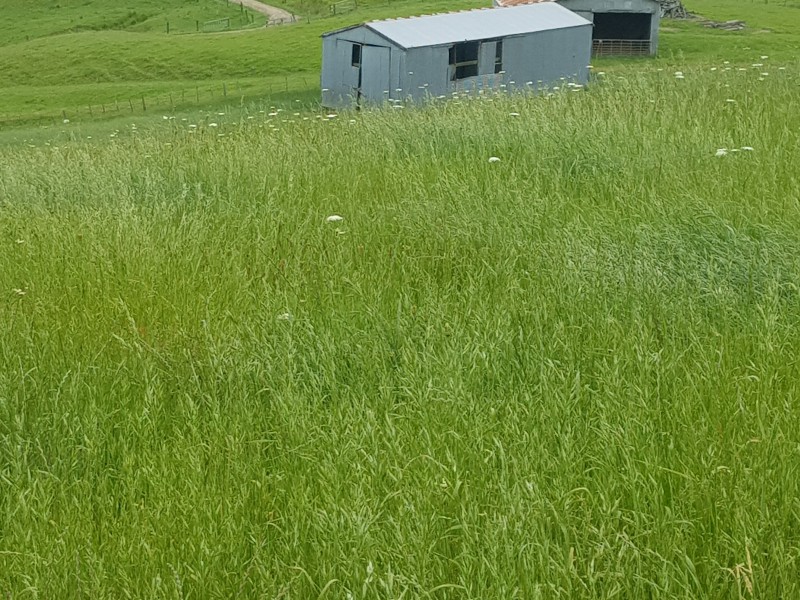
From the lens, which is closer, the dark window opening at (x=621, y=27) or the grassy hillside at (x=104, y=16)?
the dark window opening at (x=621, y=27)

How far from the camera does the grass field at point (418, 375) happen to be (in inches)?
109

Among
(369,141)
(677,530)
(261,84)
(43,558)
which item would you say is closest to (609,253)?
(677,530)

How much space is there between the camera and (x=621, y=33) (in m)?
A: 42.0

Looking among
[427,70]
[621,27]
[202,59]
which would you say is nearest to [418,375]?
[427,70]

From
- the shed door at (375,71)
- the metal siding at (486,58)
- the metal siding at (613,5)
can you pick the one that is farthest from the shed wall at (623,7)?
the shed door at (375,71)

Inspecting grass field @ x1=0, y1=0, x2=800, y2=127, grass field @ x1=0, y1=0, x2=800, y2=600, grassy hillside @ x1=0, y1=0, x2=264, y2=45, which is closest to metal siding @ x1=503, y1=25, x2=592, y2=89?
grass field @ x1=0, y1=0, x2=800, y2=127

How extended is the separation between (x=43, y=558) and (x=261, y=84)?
116 feet

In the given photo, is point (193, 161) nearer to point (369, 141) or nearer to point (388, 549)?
point (369, 141)

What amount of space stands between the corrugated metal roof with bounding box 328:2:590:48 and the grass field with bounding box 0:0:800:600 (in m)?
18.6

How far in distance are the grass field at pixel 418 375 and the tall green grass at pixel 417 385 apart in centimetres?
2

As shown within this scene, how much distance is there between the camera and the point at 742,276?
4.80 metres

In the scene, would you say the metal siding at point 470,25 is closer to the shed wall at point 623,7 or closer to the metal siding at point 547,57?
the metal siding at point 547,57

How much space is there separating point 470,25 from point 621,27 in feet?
58.7

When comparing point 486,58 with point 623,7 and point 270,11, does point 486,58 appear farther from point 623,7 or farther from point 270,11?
point 270,11
